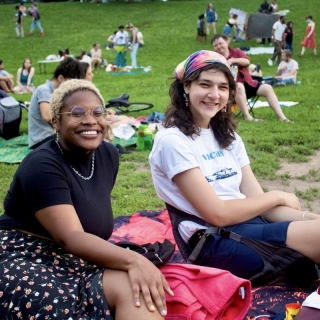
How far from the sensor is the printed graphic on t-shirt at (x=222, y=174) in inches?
131

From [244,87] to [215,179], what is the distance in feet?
21.3

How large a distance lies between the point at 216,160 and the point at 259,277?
0.74m

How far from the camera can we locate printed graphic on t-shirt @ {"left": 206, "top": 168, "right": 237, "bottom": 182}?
10.9 ft

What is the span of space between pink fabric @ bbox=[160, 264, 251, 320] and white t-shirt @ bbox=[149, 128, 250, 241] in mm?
600

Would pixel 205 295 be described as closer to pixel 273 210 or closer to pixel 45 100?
pixel 273 210

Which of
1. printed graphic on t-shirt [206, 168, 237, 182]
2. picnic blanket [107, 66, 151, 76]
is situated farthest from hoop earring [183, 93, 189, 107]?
picnic blanket [107, 66, 151, 76]

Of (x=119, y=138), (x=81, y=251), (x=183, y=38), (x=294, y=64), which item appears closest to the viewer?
(x=81, y=251)

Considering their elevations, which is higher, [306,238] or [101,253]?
[101,253]

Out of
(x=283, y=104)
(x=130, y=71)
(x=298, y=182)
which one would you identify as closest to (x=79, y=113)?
(x=298, y=182)

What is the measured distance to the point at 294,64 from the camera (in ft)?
48.3

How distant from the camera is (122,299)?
94.7 inches

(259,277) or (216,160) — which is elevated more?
(216,160)

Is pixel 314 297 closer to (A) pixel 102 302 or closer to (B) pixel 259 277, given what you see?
(B) pixel 259 277

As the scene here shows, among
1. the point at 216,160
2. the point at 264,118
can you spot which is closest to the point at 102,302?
the point at 216,160
